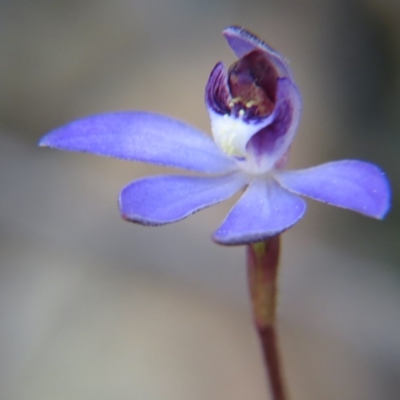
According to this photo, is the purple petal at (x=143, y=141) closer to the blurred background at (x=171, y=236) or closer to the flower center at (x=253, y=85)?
the flower center at (x=253, y=85)

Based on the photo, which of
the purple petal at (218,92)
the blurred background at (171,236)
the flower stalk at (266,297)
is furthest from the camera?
the blurred background at (171,236)

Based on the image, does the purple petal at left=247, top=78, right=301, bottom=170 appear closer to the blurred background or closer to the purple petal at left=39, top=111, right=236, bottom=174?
the purple petal at left=39, top=111, right=236, bottom=174

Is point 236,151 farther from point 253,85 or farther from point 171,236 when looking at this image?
point 171,236

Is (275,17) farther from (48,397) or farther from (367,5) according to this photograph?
(48,397)

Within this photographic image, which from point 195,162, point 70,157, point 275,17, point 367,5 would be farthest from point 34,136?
point 195,162

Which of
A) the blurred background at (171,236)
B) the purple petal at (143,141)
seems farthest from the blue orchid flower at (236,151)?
the blurred background at (171,236)

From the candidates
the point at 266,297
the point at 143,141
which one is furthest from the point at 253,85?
the point at 266,297
